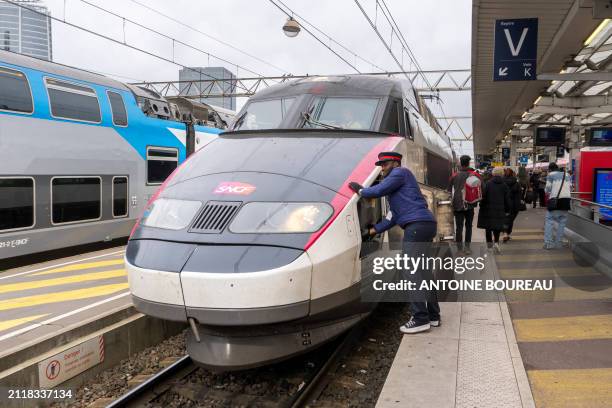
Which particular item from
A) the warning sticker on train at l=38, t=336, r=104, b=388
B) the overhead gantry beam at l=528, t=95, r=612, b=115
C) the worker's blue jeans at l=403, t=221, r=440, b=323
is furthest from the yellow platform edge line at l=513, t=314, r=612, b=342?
the overhead gantry beam at l=528, t=95, r=612, b=115

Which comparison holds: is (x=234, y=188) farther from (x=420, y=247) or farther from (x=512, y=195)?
(x=512, y=195)

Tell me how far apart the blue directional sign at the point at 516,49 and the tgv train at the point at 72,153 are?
24.8 feet

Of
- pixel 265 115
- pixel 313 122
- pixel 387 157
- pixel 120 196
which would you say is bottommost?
pixel 120 196

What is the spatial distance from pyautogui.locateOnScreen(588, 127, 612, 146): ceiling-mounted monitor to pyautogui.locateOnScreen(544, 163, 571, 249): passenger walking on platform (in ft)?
11.5

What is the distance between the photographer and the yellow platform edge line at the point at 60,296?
5910mm

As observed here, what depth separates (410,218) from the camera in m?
4.71

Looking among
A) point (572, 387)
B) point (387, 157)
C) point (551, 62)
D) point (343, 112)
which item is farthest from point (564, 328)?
point (551, 62)

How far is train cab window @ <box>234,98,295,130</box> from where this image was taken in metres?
5.79

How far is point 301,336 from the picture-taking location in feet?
12.8

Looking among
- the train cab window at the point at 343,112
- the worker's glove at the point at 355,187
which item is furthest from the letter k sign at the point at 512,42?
the worker's glove at the point at 355,187

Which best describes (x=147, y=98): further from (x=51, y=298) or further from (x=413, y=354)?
(x=413, y=354)

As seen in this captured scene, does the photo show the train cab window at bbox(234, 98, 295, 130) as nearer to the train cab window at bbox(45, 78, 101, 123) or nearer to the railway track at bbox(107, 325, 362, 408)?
the railway track at bbox(107, 325, 362, 408)

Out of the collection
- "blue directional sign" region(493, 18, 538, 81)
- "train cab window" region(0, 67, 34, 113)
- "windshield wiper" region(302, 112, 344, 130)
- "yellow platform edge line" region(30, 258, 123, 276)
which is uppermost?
"blue directional sign" region(493, 18, 538, 81)

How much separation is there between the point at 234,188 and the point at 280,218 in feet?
1.93
